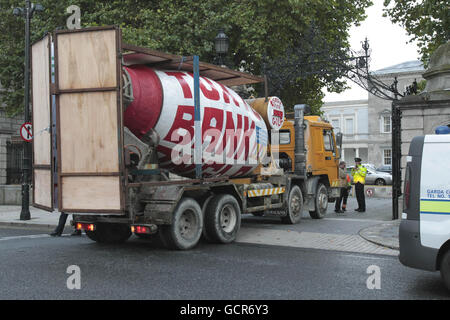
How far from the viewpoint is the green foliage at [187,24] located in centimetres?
1925

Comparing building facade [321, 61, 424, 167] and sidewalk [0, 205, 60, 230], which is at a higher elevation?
→ building facade [321, 61, 424, 167]

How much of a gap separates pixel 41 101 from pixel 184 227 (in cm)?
320

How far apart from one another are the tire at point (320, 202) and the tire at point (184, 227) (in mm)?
6124

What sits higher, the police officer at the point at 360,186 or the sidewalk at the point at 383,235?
the police officer at the point at 360,186

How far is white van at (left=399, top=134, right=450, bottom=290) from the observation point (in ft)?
18.5

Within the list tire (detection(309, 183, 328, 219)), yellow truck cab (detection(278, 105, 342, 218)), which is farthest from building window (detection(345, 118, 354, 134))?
tire (detection(309, 183, 328, 219))

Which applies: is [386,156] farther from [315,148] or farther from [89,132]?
[89,132]

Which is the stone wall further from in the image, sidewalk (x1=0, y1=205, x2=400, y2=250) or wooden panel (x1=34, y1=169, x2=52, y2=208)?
wooden panel (x1=34, y1=169, x2=52, y2=208)

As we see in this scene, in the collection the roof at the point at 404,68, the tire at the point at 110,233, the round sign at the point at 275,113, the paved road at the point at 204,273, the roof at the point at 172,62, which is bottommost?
the paved road at the point at 204,273

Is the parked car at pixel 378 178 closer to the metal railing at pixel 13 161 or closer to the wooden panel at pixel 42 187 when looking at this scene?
the metal railing at pixel 13 161

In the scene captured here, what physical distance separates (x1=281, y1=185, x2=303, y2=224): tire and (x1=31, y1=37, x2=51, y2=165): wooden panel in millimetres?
6422

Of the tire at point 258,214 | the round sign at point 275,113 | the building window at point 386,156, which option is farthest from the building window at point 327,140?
the building window at point 386,156

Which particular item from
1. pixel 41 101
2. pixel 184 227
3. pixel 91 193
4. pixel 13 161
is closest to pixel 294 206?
pixel 184 227

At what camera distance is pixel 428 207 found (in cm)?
575
